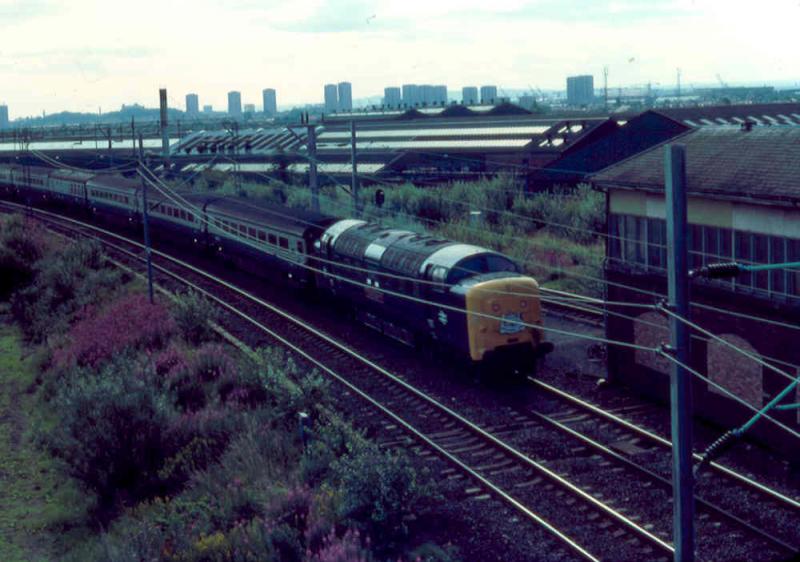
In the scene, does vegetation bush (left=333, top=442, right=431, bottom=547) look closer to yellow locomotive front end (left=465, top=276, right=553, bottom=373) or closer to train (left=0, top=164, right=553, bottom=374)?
train (left=0, top=164, right=553, bottom=374)

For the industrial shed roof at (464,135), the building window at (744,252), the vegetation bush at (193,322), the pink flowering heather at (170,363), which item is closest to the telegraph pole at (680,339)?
the building window at (744,252)

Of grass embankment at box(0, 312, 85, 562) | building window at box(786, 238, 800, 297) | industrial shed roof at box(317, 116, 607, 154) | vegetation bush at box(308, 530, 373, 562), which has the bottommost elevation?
grass embankment at box(0, 312, 85, 562)

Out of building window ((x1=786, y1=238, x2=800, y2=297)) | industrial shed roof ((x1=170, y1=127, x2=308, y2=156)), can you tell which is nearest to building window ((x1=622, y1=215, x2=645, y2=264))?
building window ((x1=786, y1=238, x2=800, y2=297))

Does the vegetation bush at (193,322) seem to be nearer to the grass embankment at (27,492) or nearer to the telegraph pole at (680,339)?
the grass embankment at (27,492)

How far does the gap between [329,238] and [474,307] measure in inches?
396

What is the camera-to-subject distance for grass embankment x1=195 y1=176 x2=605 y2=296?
36.0 m

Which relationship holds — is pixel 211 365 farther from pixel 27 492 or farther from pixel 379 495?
pixel 379 495

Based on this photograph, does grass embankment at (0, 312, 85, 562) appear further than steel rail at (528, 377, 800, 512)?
Yes

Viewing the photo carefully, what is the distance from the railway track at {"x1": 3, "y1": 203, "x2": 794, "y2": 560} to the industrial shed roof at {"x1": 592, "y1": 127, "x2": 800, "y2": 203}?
5431mm

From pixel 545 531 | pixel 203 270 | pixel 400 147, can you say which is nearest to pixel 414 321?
pixel 545 531

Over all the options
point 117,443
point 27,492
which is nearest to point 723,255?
point 117,443

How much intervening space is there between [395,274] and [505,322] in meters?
4.14

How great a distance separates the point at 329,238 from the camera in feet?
99.0

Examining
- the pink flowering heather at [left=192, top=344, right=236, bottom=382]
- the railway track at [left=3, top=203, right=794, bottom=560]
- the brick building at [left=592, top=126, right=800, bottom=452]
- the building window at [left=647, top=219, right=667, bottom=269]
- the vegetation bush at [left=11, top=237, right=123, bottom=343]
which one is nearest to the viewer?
the railway track at [left=3, top=203, right=794, bottom=560]
